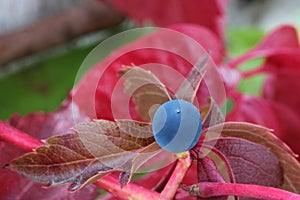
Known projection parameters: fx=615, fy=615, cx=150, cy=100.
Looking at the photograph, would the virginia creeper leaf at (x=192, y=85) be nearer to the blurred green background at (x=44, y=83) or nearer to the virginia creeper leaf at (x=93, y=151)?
the virginia creeper leaf at (x=93, y=151)

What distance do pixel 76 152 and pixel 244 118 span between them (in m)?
0.24

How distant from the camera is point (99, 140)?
25 centimetres

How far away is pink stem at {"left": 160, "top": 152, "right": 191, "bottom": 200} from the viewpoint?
256 mm

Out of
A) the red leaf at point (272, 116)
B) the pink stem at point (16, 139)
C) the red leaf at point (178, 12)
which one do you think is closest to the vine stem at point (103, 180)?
the pink stem at point (16, 139)

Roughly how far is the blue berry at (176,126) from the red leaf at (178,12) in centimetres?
33

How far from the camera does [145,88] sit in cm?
28

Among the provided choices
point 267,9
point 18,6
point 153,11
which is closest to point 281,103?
point 153,11

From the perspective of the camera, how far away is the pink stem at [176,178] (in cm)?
26

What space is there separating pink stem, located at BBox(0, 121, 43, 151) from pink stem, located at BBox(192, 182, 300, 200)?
75 millimetres

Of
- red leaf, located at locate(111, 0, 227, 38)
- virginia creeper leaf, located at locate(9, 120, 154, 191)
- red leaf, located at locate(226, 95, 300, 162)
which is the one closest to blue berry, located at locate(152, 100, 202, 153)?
virginia creeper leaf, located at locate(9, 120, 154, 191)

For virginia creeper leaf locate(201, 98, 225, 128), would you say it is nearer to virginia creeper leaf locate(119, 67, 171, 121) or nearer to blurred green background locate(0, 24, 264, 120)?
virginia creeper leaf locate(119, 67, 171, 121)

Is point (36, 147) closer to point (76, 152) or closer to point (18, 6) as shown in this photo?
point (76, 152)

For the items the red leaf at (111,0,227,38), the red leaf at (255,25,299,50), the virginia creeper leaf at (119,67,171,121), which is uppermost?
the red leaf at (111,0,227,38)

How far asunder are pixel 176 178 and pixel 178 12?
36 cm
